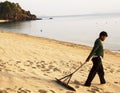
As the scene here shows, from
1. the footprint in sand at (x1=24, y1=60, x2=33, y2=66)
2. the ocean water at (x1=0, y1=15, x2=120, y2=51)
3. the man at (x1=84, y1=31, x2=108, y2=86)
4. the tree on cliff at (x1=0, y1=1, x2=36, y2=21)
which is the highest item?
the tree on cliff at (x1=0, y1=1, x2=36, y2=21)

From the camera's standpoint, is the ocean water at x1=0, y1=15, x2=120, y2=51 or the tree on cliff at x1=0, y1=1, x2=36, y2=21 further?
the tree on cliff at x1=0, y1=1, x2=36, y2=21

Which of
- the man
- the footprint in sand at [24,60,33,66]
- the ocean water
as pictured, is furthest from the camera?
the ocean water

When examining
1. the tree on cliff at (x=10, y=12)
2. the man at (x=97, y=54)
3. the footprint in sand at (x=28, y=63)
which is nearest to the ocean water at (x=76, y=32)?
the footprint in sand at (x=28, y=63)

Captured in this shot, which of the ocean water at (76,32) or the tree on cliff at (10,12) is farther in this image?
the tree on cliff at (10,12)

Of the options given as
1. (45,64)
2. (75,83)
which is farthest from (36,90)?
(45,64)

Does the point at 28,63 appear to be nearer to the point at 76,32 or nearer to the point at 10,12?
the point at 76,32

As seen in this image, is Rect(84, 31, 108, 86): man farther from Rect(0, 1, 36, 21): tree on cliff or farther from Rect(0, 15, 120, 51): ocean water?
Rect(0, 1, 36, 21): tree on cliff

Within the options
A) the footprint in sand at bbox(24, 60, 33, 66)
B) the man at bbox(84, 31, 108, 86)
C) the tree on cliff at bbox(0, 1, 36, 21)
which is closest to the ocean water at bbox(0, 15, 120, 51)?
the footprint in sand at bbox(24, 60, 33, 66)

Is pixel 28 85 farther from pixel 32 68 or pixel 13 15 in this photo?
pixel 13 15

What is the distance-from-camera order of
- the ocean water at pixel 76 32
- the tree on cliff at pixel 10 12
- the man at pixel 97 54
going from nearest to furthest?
the man at pixel 97 54
the ocean water at pixel 76 32
the tree on cliff at pixel 10 12

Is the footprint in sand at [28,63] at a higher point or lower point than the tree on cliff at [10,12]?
lower

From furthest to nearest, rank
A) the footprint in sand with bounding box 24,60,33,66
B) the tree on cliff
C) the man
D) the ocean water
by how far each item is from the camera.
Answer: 1. the tree on cliff
2. the ocean water
3. the footprint in sand with bounding box 24,60,33,66
4. the man

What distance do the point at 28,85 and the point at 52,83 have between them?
0.96 m

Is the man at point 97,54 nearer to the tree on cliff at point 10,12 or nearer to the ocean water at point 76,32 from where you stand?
the ocean water at point 76,32
